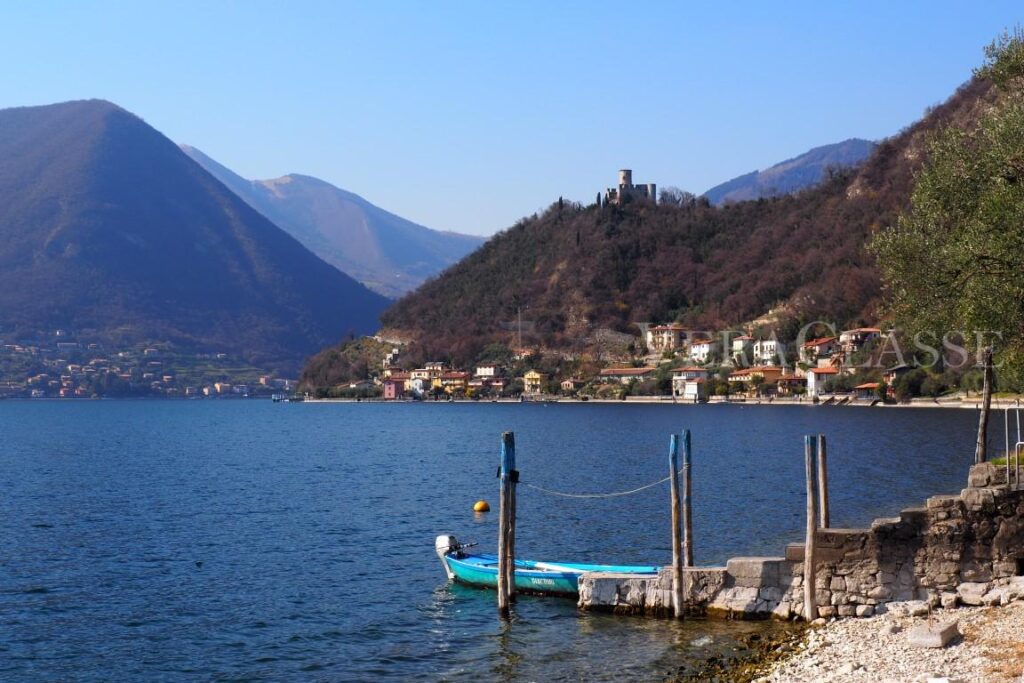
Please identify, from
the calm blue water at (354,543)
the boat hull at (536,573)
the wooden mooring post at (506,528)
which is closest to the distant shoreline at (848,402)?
the calm blue water at (354,543)

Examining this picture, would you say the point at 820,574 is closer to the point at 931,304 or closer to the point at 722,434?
Result: the point at 931,304

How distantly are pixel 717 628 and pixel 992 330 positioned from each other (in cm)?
1049

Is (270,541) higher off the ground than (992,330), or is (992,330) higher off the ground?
(992,330)

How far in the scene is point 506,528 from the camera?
83.1ft

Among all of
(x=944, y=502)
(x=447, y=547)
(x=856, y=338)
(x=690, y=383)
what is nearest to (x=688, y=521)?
(x=944, y=502)

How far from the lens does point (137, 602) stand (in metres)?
28.9

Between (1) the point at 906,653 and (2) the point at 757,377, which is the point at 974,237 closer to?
(1) the point at 906,653

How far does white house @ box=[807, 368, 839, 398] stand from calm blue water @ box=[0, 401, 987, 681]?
7445cm

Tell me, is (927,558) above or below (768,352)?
below

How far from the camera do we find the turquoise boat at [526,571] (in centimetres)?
2686

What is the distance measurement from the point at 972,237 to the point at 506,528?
12395 millimetres

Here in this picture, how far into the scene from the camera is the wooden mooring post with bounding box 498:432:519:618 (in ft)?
83.1

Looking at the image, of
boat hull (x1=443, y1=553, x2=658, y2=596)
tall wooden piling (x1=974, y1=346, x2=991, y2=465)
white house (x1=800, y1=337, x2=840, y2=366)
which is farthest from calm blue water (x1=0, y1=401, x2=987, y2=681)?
white house (x1=800, y1=337, x2=840, y2=366)

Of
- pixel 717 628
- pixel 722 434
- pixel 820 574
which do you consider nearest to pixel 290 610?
pixel 717 628
